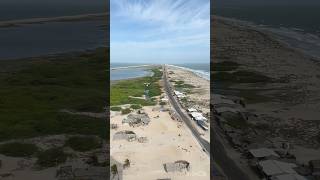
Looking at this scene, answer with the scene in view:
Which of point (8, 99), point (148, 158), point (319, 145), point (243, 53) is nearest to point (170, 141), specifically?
point (148, 158)

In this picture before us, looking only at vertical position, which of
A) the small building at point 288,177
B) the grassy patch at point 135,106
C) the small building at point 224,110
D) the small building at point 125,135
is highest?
the small building at point 224,110

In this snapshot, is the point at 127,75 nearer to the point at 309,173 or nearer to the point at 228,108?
A: the point at 228,108

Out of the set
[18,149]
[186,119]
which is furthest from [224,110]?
[18,149]

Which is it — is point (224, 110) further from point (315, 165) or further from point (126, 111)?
point (315, 165)

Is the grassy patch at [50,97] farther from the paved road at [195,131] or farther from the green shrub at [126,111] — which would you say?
the paved road at [195,131]

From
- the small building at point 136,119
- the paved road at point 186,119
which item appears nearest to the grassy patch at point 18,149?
the small building at point 136,119
